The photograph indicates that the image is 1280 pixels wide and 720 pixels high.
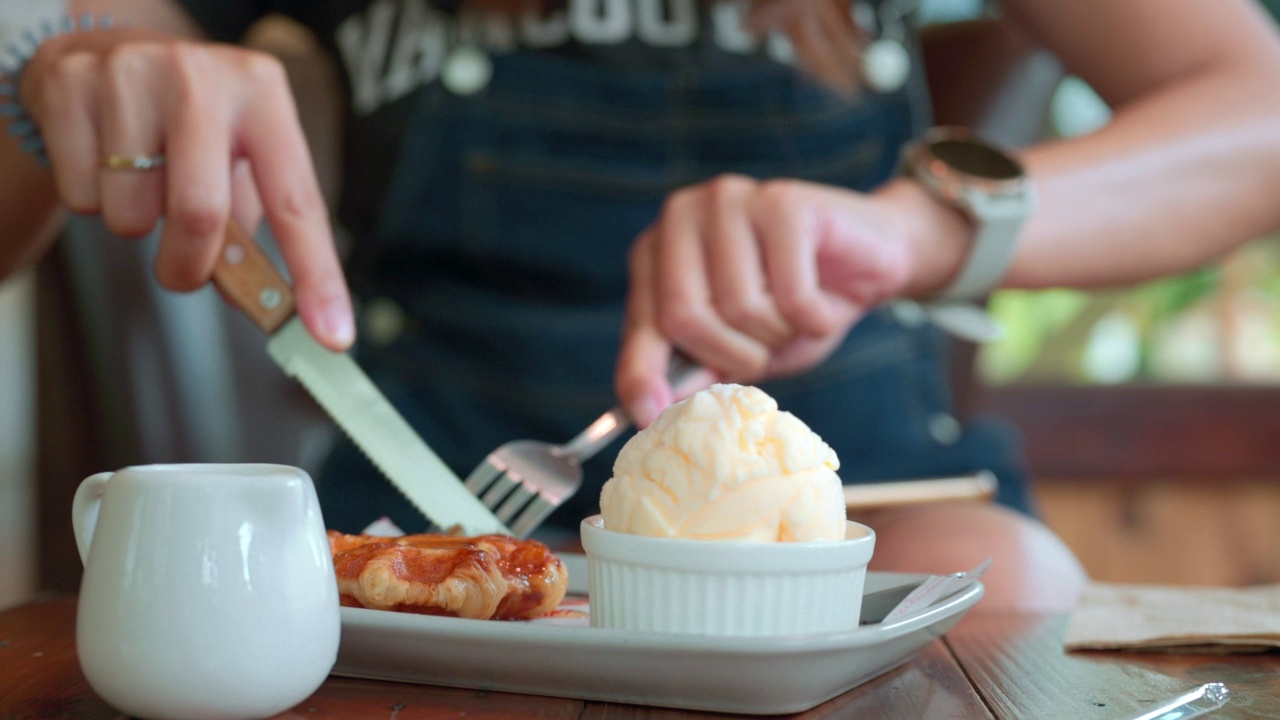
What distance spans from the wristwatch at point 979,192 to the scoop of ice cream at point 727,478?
1.73ft

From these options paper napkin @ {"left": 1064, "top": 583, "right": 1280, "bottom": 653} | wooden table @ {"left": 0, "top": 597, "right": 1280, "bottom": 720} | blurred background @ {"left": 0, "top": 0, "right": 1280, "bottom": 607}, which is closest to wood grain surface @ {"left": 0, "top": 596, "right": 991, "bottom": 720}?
wooden table @ {"left": 0, "top": 597, "right": 1280, "bottom": 720}

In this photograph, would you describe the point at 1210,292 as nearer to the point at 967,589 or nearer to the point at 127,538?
the point at 967,589

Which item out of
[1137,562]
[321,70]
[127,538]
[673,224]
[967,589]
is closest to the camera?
[127,538]

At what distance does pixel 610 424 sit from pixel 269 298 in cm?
23

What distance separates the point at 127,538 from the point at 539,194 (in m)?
0.79

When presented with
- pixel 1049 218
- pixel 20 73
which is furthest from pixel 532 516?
pixel 1049 218

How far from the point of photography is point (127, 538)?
14.4 inches

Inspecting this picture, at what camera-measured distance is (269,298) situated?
2.20ft

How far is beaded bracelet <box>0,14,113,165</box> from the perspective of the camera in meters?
0.74

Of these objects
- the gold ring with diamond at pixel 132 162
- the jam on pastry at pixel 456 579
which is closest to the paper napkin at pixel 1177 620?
the jam on pastry at pixel 456 579

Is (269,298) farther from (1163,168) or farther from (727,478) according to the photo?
(1163,168)

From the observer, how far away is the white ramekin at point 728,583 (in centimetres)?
42

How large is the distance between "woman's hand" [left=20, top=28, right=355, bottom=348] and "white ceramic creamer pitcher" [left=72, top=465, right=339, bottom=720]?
280 mm

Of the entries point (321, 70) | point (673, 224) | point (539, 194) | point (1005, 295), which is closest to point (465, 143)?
point (539, 194)
